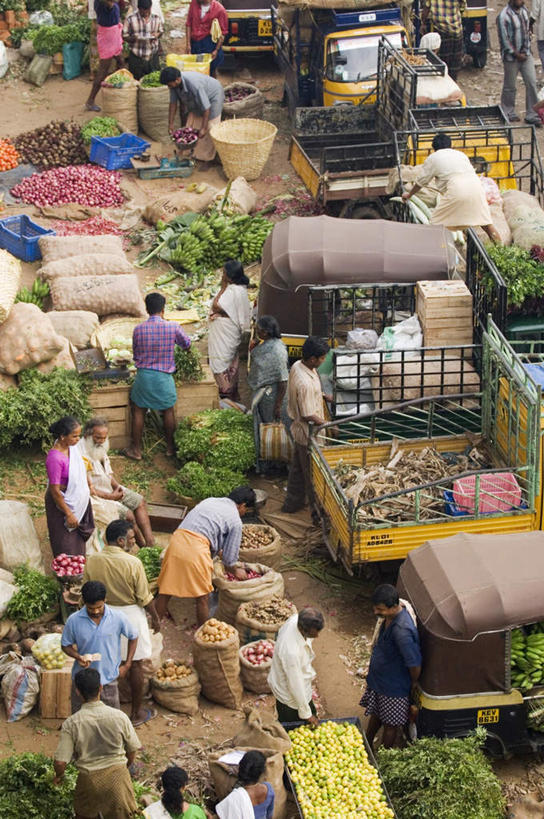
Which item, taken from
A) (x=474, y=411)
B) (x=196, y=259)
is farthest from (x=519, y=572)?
(x=196, y=259)

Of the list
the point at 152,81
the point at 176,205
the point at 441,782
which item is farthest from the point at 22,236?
the point at 441,782

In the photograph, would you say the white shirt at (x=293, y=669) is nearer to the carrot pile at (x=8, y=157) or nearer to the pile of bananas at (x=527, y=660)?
the pile of bananas at (x=527, y=660)

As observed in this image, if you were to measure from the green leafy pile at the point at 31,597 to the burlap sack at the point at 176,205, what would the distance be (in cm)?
719

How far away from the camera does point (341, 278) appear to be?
1154cm

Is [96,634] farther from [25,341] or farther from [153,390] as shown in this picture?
[25,341]

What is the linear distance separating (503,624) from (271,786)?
5.51 feet

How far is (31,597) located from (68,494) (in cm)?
77

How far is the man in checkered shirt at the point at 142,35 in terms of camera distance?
18266 millimetres

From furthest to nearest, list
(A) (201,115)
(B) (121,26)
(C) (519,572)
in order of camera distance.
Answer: (B) (121,26) → (A) (201,115) → (C) (519,572)

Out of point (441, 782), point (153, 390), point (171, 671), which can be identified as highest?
point (153, 390)

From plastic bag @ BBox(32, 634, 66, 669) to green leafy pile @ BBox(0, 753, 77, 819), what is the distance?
1173mm

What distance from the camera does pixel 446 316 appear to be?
11.0 m

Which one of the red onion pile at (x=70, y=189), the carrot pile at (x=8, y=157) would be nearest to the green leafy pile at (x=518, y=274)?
the red onion pile at (x=70, y=189)

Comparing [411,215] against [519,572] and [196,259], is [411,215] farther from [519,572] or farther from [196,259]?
[519,572]
